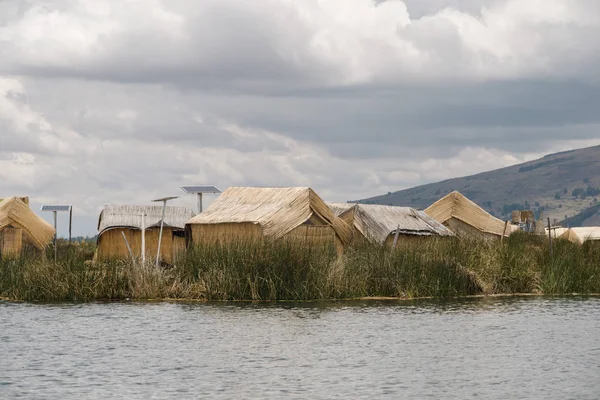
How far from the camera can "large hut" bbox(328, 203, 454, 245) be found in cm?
4109

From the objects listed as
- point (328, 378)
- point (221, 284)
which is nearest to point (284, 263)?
point (221, 284)

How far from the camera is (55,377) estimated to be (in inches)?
702

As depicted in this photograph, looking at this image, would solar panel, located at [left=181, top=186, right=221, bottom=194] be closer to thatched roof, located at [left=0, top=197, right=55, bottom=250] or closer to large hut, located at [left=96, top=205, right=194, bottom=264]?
large hut, located at [left=96, top=205, right=194, bottom=264]

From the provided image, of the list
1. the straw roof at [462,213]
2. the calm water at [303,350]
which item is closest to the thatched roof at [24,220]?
the straw roof at [462,213]

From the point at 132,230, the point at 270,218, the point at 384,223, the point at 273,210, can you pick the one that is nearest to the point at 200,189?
the point at 132,230

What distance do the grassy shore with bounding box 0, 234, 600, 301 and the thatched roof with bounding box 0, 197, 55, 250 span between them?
15127 mm

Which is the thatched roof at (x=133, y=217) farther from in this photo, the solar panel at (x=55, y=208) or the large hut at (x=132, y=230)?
the solar panel at (x=55, y=208)

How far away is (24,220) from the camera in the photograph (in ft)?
160

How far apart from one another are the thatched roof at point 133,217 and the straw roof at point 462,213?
12.1 m

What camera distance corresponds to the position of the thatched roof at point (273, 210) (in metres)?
36.7

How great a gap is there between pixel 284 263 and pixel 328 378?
38.1 feet

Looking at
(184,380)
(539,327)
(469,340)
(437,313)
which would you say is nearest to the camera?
(184,380)

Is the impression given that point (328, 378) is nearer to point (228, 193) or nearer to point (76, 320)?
point (76, 320)

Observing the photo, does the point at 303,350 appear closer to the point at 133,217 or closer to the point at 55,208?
the point at 133,217
